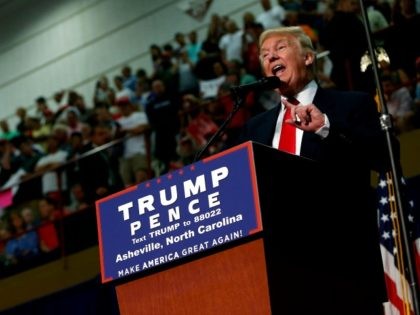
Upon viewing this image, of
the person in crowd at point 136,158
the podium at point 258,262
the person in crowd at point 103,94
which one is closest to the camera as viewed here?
the podium at point 258,262

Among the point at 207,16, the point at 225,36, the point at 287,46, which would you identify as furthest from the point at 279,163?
the point at 207,16

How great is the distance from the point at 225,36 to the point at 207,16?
2.77 m

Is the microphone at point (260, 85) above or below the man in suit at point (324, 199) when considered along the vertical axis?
above

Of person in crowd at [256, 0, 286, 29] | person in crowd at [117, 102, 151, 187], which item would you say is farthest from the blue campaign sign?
person in crowd at [256, 0, 286, 29]

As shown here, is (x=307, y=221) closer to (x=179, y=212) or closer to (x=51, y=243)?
(x=179, y=212)

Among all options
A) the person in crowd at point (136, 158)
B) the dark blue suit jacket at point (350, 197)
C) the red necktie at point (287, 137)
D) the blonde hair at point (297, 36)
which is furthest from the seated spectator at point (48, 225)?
the dark blue suit jacket at point (350, 197)

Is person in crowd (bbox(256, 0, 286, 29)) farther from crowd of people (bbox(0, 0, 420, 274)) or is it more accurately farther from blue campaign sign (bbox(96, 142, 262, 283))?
blue campaign sign (bbox(96, 142, 262, 283))

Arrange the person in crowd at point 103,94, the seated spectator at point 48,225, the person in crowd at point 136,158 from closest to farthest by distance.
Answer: the person in crowd at point 136,158 < the seated spectator at point 48,225 < the person in crowd at point 103,94

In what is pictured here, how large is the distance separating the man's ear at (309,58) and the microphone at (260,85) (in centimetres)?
20

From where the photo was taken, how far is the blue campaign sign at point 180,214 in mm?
2727

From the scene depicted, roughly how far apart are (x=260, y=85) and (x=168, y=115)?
6.11m

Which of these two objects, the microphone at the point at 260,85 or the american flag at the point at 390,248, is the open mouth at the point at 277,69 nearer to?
the microphone at the point at 260,85

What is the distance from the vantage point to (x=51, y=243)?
9.21 meters

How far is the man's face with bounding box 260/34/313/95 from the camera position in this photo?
336cm
